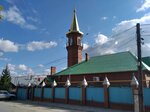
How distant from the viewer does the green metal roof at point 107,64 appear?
2683cm

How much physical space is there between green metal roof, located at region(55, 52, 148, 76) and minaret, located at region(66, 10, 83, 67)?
3.97 meters

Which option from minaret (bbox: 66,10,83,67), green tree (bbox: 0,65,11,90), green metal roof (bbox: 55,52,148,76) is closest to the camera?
green metal roof (bbox: 55,52,148,76)

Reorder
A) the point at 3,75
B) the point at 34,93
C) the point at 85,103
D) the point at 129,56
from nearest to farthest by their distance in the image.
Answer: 1. the point at 85,103
2. the point at 129,56
3. the point at 34,93
4. the point at 3,75

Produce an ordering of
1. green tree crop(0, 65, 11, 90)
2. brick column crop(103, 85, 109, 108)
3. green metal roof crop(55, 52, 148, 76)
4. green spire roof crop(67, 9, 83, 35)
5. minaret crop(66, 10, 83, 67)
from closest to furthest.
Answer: brick column crop(103, 85, 109, 108) < green metal roof crop(55, 52, 148, 76) < minaret crop(66, 10, 83, 67) < green spire roof crop(67, 9, 83, 35) < green tree crop(0, 65, 11, 90)

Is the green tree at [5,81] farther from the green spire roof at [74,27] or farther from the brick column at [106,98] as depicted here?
the brick column at [106,98]

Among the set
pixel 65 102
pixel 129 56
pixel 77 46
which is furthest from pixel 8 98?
pixel 129 56

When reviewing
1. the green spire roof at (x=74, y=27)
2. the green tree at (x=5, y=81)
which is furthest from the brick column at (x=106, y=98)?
the green tree at (x=5, y=81)

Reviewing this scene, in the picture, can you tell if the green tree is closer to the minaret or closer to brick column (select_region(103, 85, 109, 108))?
the minaret

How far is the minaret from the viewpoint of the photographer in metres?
38.5

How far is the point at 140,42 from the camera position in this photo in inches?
629

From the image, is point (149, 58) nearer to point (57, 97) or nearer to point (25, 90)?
point (57, 97)

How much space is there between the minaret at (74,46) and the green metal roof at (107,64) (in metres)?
3.97

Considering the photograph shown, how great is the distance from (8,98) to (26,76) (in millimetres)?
18746

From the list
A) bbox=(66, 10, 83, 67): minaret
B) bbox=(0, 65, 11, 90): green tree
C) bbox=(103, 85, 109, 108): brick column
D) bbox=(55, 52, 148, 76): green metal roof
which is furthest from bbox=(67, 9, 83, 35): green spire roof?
bbox=(103, 85, 109, 108): brick column
